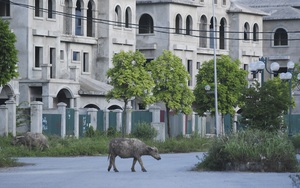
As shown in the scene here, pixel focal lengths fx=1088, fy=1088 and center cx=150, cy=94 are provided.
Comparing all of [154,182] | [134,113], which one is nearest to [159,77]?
[134,113]

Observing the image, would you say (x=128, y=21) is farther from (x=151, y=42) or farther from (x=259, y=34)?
(x=259, y=34)

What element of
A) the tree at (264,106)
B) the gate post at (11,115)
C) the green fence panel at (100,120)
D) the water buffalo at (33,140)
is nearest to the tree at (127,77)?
the green fence panel at (100,120)

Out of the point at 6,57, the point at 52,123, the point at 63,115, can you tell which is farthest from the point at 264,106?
the point at 52,123

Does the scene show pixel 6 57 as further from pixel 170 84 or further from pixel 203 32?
pixel 203 32

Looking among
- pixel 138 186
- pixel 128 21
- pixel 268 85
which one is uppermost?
pixel 128 21

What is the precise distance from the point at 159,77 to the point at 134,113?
3.43 m

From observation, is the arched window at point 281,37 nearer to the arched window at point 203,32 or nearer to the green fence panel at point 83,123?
the arched window at point 203,32

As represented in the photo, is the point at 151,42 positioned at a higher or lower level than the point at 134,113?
higher

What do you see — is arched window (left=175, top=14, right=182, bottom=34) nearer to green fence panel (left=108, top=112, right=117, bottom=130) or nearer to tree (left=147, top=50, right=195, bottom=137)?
tree (left=147, top=50, right=195, bottom=137)

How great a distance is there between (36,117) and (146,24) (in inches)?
1073

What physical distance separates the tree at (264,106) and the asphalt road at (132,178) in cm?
546

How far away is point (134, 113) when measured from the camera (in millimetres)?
67188

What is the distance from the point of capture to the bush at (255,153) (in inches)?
1249

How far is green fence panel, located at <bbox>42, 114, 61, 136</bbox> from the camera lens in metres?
58.5
